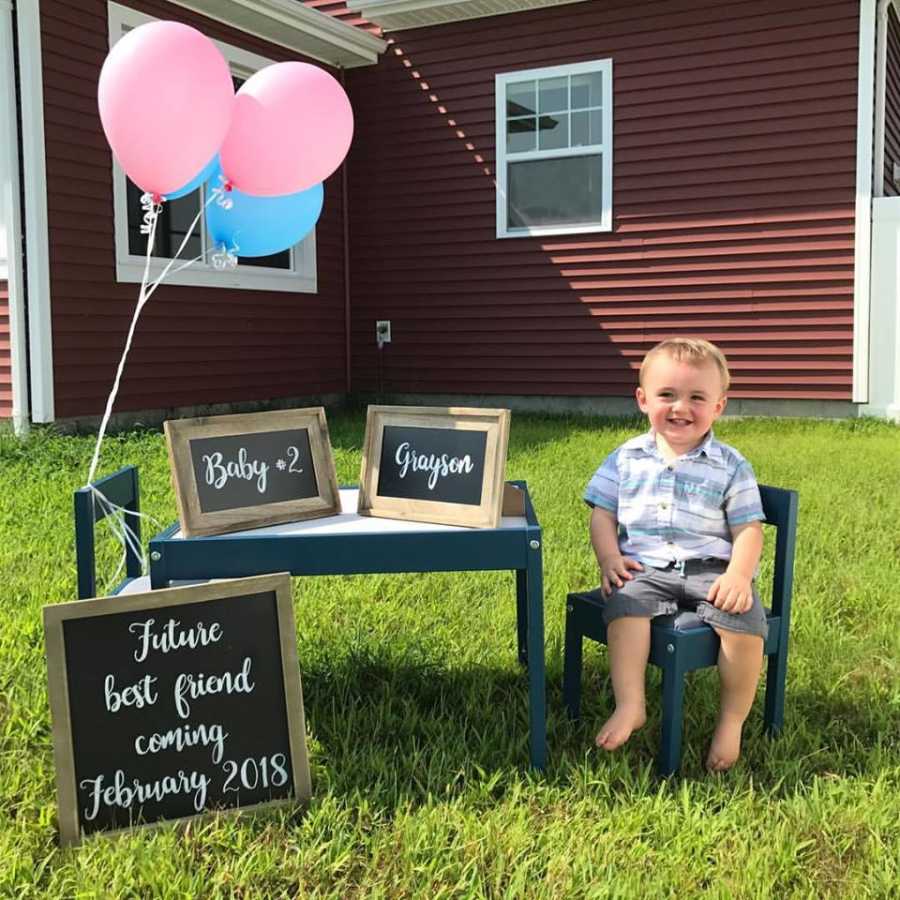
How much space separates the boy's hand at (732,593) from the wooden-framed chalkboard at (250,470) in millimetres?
880

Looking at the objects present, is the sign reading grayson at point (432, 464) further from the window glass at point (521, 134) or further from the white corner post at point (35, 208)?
the window glass at point (521, 134)

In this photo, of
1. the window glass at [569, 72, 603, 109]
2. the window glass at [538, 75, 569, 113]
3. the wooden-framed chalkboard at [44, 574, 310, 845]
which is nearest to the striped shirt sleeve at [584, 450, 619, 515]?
the wooden-framed chalkboard at [44, 574, 310, 845]

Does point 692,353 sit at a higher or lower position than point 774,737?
higher

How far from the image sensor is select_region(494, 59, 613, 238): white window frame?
8727 mm

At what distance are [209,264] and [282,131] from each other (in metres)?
5.68

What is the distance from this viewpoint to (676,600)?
7.60ft

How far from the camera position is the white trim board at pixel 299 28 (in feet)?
26.2

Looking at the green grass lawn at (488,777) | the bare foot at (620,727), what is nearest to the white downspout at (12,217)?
the green grass lawn at (488,777)

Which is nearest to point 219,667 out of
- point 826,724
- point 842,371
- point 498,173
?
point 826,724

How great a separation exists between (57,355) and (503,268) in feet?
13.6

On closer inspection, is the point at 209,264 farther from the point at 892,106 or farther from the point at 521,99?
the point at 892,106

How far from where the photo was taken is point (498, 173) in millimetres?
9203

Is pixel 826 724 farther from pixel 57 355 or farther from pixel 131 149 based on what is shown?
pixel 57 355

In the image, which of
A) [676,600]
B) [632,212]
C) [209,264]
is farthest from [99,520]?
[632,212]
